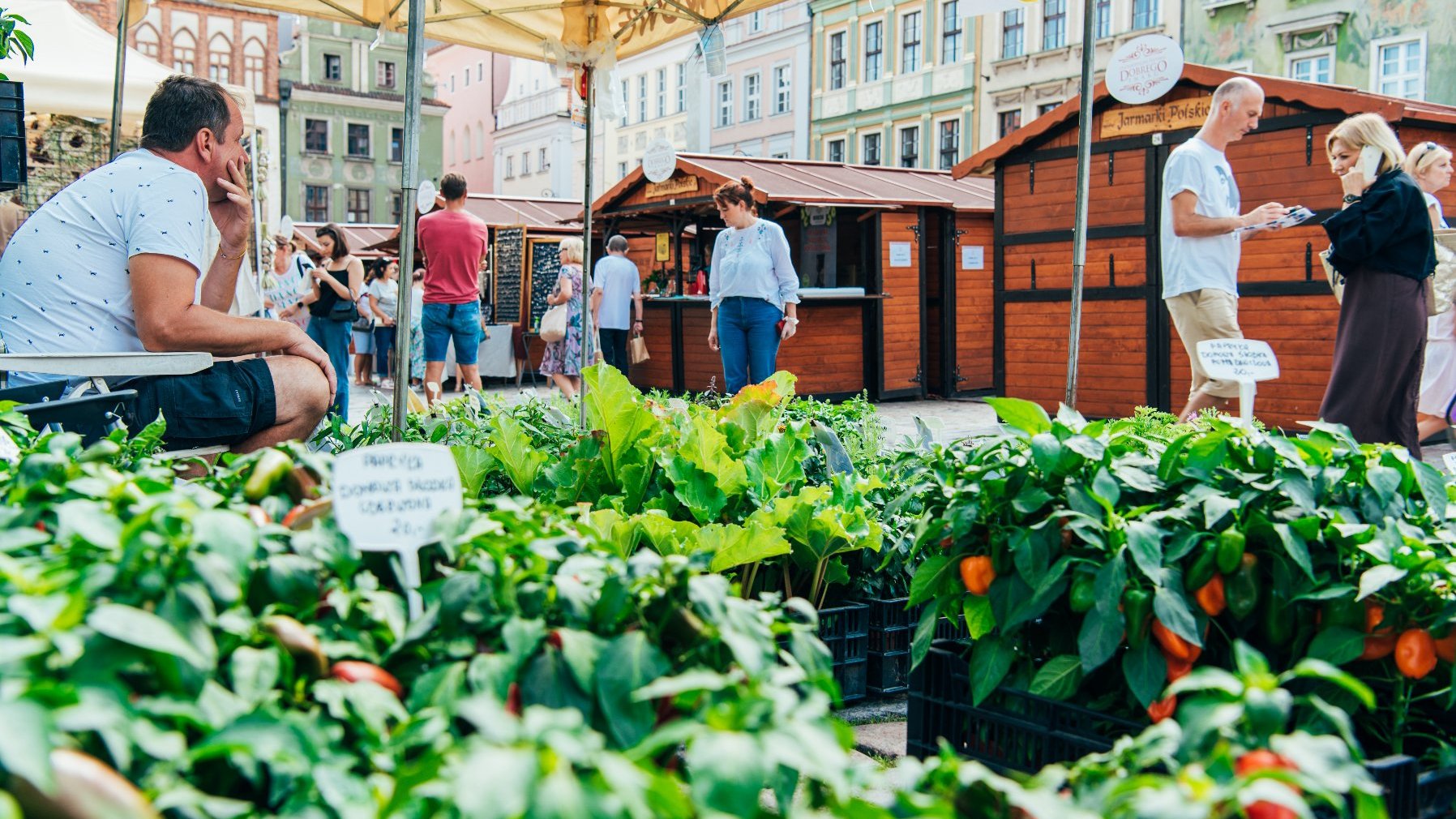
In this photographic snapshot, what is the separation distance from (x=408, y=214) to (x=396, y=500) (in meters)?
2.66

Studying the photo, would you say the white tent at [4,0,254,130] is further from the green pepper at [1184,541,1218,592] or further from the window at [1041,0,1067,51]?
the window at [1041,0,1067,51]

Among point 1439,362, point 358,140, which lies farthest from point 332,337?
point 358,140

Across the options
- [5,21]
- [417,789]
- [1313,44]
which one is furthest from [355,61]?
[417,789]

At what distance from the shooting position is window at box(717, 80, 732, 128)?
1678 inches

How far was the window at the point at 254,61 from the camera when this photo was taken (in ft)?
154

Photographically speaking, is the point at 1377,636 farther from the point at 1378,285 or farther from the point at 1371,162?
the point at 1371,162

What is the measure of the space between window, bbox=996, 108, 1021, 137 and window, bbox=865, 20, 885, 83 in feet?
15.6

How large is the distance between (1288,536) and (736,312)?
20.7 ft

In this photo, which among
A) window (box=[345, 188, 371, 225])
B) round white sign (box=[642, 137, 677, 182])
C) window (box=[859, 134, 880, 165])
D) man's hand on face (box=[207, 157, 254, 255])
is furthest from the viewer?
window (box=[345, 188, 371, 225])

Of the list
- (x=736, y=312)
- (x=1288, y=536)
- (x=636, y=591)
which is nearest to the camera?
(x=636, y=591)

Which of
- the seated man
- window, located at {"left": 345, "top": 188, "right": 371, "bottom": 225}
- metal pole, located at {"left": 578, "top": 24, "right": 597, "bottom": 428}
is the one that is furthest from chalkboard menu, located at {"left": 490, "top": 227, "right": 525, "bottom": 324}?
window, located at {"left": 345, "top": 188, "right": 371, "bottom": 225}

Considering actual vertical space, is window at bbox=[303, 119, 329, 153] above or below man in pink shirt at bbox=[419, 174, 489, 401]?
above

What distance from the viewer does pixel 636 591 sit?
131 cm

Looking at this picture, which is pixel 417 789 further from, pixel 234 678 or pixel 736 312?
pixel 736 312
